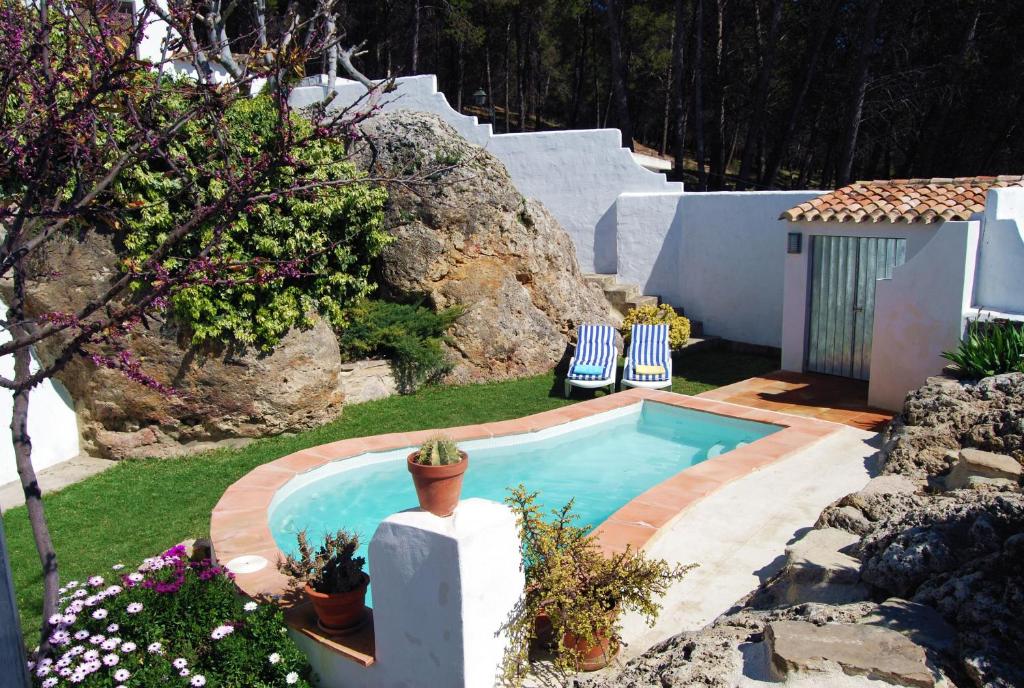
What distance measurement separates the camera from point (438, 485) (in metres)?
4.37

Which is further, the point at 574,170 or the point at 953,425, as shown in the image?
the point at 574,170

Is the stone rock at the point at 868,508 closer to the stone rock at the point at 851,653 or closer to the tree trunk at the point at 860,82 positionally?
the stone rock at the point at 851,653

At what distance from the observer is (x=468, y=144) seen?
14.5 m

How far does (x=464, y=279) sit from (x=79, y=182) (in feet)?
31.5

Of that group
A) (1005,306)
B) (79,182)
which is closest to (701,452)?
(1005,306)

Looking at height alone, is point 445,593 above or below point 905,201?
below

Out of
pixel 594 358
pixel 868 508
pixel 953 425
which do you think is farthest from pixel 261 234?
pixel 953 425

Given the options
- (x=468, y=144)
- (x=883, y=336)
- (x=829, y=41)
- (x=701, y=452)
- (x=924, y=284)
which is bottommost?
(x=701, y=452)

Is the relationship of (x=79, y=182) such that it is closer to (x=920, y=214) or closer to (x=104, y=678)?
(x=104, y=678)

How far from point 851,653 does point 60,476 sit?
9.20 meters

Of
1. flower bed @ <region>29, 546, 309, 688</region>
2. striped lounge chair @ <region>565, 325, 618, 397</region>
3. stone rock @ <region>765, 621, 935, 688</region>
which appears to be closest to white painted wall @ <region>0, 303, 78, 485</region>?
flower bed @ <region>29, 546, 309, 688</region>

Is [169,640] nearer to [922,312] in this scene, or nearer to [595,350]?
[595,350]

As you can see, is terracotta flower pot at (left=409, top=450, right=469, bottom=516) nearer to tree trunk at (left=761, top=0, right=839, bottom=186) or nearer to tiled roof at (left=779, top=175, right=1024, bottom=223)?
tiled roof at (left=779, top=175, right=1024, bottom=223)

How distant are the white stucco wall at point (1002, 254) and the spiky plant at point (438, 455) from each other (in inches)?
335
